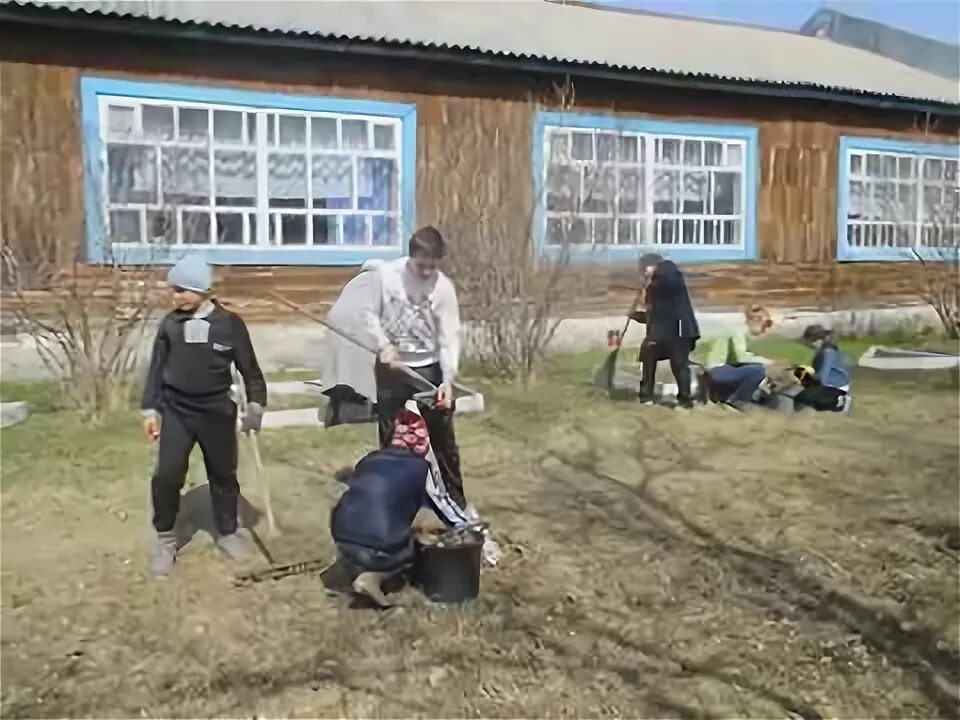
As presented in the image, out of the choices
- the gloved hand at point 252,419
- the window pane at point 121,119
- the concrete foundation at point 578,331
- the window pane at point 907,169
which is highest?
the window pane at point 121,119

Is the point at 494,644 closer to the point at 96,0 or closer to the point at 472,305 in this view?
the point at 472,305

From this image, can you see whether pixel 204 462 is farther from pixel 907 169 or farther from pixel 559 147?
pixel 907 169

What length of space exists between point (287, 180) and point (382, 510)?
90cm

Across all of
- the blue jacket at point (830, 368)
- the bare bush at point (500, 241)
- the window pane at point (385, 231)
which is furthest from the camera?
the blue jacket at point (830, 368)

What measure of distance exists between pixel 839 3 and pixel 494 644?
2.32 m

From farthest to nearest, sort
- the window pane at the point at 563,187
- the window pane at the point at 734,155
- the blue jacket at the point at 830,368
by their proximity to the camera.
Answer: the blue jacket at the point at 830,368 → the window pane at the point at 734,155 → the window pane at the point at 563,187

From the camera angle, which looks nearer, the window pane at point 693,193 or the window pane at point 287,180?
the window pane at point 287,180

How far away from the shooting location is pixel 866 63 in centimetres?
357

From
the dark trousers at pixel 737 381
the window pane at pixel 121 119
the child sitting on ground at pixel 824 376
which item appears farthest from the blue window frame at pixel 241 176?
the child sitting on ground at pixel 824 376

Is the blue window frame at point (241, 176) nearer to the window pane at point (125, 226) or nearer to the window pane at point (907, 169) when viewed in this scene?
the window pane at point (125, 226)

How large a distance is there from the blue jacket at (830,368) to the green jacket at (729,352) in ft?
0.82

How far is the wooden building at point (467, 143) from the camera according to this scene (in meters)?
2.72

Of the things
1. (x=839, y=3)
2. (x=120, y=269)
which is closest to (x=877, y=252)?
(x=839, y=3)

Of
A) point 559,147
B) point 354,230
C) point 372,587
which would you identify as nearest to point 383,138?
point 354,230
